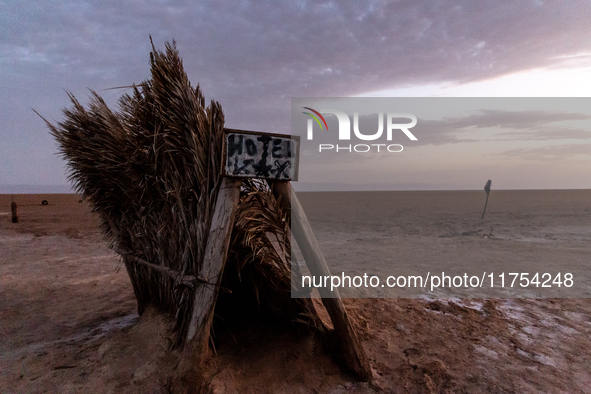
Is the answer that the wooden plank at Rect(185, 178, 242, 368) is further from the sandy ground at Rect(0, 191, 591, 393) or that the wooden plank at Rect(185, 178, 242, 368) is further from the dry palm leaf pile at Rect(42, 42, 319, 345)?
the sandy ground at Rect(0, 191, 591, 393)

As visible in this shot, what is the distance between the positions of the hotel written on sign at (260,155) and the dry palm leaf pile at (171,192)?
143 millimetres

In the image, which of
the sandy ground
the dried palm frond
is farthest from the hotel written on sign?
the sandy ground

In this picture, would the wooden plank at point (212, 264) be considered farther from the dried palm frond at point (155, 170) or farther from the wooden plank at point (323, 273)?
the wooden plank at point (323, 273)

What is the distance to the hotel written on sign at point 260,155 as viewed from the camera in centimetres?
275

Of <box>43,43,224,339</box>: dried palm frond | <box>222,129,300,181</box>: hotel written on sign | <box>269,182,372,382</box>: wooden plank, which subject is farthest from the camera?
<box>269,182,372,382</box>: wooden plank

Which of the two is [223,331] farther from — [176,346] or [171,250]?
[171,250]

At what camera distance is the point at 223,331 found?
3.61 meters

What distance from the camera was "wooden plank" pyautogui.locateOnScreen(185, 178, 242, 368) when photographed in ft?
9.27

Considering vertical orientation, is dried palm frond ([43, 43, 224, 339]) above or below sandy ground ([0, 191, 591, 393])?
above

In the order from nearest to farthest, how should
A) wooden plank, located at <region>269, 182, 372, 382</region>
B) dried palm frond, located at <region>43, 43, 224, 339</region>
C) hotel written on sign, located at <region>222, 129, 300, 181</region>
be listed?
hotel written on sign, located at <region>222, 129, 300, 181</region> → dried palm frond, located at <region>43, 43, 224, 339</region> → wooden plank, located at <region>269, 182, 372, 382</region>

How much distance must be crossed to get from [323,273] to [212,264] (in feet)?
3.34

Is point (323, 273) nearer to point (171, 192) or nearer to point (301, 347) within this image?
point (301, 347)

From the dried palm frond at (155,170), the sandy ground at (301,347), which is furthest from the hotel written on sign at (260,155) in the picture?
the sandy ground at (301,347)

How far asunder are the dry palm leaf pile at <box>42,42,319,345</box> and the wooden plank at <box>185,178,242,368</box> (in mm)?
123
